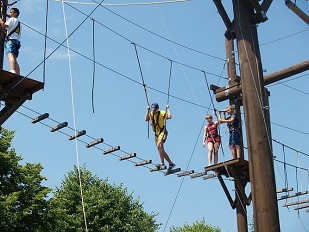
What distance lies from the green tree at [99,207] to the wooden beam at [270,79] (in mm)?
13164

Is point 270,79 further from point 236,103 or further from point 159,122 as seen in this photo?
point 159,122

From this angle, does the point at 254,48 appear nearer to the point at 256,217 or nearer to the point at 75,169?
the point at 256,217

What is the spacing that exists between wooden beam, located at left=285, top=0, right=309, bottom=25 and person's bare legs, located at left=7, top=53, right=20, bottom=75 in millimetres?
5015

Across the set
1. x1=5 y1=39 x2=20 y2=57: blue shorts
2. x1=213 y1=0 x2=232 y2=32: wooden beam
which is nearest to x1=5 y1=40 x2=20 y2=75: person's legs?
x1=5 y1=39 x2=20 y2=57: blue shorts

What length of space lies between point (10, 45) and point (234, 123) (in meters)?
4.95

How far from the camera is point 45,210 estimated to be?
21.3 metres

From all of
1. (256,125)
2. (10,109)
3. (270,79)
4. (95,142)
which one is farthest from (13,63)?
(270,79)

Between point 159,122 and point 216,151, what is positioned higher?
point 159,122

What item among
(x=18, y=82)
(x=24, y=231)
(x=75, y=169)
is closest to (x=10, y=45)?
(x=18, y=82)

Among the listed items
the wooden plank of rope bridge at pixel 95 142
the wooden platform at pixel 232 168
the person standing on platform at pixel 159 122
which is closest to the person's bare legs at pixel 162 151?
the person standing on platform at pixel 159 122

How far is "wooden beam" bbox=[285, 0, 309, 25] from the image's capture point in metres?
10.6

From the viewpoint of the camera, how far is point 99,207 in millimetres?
25938

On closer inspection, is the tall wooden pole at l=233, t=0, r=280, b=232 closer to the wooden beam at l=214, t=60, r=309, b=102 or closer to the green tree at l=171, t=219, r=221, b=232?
the wooden beam at l=214, t=60, r=309, b=102

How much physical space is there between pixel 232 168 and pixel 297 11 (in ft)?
10.2
